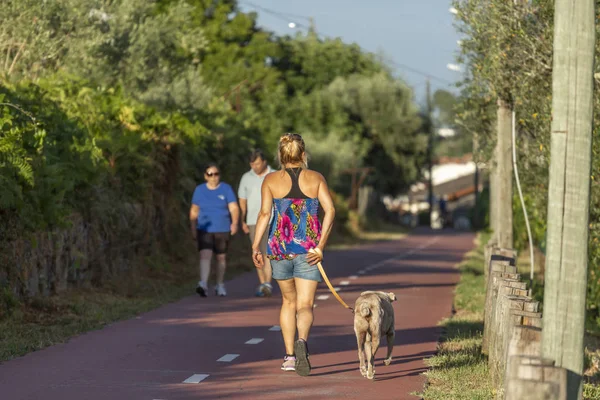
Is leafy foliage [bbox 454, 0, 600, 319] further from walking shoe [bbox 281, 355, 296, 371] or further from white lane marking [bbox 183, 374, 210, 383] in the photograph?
white lane marking [bbox 183, 374, 210, 383]

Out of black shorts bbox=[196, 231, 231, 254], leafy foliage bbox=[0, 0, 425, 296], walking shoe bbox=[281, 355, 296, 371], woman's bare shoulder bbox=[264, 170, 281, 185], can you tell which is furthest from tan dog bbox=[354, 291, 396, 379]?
black shorts bbox=[196, 231, 231, 254]

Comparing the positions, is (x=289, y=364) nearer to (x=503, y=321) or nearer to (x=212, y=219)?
(x=503, y=321)

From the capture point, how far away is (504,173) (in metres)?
19.4

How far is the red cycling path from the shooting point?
29.2 feet

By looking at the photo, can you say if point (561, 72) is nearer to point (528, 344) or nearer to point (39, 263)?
point (528, 344)

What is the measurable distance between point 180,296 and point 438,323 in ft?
13.4

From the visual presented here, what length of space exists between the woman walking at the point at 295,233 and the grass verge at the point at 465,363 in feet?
3.91

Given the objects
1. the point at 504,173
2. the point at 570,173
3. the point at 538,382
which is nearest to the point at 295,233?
the point at 570,173

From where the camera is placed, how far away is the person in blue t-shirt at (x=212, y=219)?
16.2 meters

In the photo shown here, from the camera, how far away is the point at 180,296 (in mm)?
16359

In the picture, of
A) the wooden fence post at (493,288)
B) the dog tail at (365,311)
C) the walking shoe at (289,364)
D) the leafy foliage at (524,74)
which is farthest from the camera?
the leafy foliage at (524,74)

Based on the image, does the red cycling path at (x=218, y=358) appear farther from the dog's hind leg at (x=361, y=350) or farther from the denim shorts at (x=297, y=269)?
the denim shorts at (x=297, y=269)

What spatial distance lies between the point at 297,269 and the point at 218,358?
1464mm

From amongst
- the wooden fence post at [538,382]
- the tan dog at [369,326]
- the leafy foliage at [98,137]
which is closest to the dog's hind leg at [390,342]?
the tan dog at [369,326]
